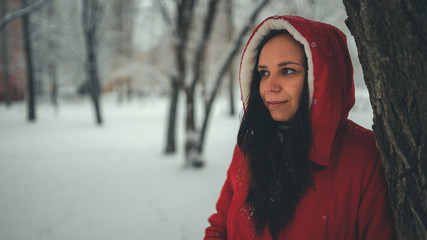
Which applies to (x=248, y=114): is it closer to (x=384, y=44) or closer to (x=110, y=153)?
(x=384, y=44)

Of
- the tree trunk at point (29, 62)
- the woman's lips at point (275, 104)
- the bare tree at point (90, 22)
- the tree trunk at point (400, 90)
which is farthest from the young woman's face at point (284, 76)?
the tree trunk at point (29, 62)

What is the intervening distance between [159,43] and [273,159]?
11297 mm

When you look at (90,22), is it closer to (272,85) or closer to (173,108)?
(173,108)

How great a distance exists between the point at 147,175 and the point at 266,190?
4860 mm

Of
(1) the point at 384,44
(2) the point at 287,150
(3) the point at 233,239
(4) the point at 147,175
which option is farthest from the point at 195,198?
(1) the point at 384,44

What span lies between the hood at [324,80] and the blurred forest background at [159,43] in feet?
3.52

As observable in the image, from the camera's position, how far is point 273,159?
114 cm

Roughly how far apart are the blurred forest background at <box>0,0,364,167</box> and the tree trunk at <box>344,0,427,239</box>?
126cm

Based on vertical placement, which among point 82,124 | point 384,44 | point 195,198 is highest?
point 384,44

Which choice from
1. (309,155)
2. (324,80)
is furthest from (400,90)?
(309,155)

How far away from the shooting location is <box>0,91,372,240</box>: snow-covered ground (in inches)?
134

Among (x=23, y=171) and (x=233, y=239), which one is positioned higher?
(x=233, y=239)

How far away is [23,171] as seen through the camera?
565 cm

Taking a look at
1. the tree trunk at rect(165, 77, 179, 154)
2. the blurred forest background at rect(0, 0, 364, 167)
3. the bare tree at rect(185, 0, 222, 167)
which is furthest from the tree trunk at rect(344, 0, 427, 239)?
the tree trunk at rect(165, 77, 179, 154)
